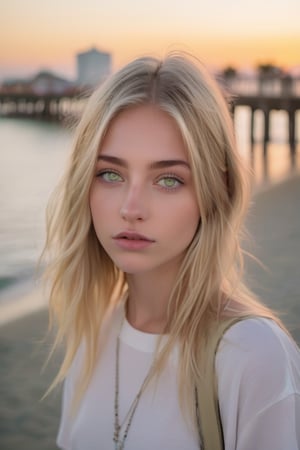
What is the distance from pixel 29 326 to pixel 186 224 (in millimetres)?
5140

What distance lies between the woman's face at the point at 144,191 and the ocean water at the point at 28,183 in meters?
0.27

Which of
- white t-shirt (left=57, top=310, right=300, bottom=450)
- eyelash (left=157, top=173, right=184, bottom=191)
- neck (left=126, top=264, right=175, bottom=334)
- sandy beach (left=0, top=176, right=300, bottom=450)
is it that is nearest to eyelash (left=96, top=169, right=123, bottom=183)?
eyelash (left=157, top=173, right=184, bottom=191)

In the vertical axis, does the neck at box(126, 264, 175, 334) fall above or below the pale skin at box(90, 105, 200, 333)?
below

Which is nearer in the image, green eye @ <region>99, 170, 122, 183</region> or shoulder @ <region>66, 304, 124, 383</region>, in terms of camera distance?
green eye @ <region>99, 170, 122, 183</region>

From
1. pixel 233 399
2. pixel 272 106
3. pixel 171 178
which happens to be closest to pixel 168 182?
pixel 171 178

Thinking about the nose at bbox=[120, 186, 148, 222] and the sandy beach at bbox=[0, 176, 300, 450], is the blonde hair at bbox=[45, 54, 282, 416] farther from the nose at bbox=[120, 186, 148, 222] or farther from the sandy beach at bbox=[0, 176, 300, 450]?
the sandy beach at bbox=[0, 176, 300, 450]

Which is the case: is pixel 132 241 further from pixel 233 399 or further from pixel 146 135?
pixel 233 399

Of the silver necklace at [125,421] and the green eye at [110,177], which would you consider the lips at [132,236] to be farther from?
the silver necklace at [125,421]

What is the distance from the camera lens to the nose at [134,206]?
177 cm

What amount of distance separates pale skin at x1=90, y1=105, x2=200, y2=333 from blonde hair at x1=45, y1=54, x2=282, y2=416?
0.10 feet

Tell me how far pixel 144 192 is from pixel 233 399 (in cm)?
55

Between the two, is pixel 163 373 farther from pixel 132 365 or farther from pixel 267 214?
pixel 267 214

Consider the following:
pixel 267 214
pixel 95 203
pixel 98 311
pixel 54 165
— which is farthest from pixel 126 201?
pixel 54 165

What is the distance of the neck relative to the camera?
201 cm
